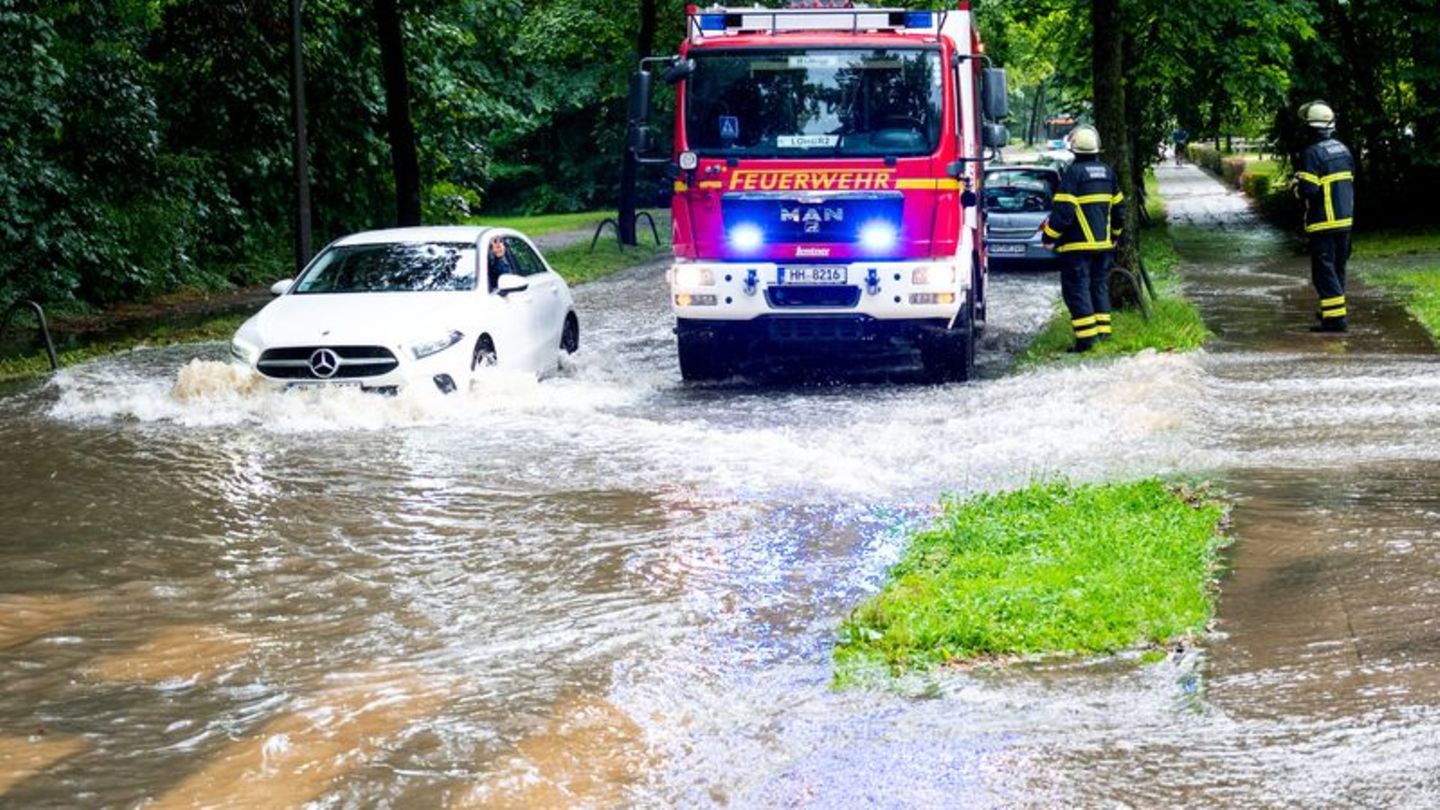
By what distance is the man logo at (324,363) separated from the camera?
13523mm

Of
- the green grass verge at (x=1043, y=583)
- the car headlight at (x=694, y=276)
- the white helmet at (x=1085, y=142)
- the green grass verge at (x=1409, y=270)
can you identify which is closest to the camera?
the green grass verge at (x=1043, y=583)

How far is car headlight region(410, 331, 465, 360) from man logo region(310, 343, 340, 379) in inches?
23.1

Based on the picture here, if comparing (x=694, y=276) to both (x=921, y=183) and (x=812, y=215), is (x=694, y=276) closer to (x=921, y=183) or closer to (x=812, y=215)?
(x=812, y=215)

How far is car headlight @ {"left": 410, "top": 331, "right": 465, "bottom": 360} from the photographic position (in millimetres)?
13588

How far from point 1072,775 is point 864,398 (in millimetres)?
9220

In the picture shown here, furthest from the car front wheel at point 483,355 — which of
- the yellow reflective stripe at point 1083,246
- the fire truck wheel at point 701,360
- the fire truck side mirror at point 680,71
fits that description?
the yellow reflective stripe at point 1083,246

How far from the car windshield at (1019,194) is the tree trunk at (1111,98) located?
8383 mm

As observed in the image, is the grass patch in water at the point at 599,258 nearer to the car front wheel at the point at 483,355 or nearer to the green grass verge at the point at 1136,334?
the green grass verge at the point at 1136,334

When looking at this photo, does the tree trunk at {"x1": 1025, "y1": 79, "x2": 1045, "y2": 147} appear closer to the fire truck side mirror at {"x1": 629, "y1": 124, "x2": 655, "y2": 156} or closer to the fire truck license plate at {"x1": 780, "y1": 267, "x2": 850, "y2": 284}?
the fire truck side mirror at {"x1": 629, "y1": 124, "x2": 655, "y2": 156}

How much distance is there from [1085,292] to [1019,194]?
1142 centimetres

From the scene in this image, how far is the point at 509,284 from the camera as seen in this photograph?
48.1ft

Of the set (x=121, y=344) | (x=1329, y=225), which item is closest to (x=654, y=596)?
Result: (x=1329, y=225)

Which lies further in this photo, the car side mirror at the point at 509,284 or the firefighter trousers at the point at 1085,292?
the firefighter trousers at the point at 1085,292

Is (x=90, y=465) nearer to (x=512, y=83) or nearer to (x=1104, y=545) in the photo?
(x=1104, y=545)
